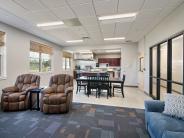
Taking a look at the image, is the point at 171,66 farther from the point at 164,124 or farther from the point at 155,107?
the point at 164,124

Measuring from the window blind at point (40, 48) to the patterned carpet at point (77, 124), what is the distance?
11.1 feet

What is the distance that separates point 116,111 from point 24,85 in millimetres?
3051

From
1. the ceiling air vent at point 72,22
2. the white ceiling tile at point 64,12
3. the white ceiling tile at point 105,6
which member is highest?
the ceiling air vent at point 72,22

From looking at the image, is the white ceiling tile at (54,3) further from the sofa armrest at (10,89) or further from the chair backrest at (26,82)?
the sofa armrest at (10,89)

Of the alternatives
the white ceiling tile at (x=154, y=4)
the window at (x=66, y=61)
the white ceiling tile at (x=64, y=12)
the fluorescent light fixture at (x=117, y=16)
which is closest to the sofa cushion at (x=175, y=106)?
the white ceiling tile at (x=154, y=4)

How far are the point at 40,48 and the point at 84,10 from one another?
4.06 meters

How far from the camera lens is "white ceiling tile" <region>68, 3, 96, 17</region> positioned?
3051 millimetres

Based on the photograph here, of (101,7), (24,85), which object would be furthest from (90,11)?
(24,85)

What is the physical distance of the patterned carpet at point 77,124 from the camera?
7.70ft

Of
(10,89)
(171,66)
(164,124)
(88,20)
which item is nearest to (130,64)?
(171,66)

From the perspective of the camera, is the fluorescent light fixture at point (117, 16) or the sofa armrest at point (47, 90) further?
the fluorescent light fixture at point (117, 16)

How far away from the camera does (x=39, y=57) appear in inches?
258

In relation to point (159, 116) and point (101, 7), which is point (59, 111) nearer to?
point (159, 116)

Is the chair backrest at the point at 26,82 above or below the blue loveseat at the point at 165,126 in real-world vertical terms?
above
